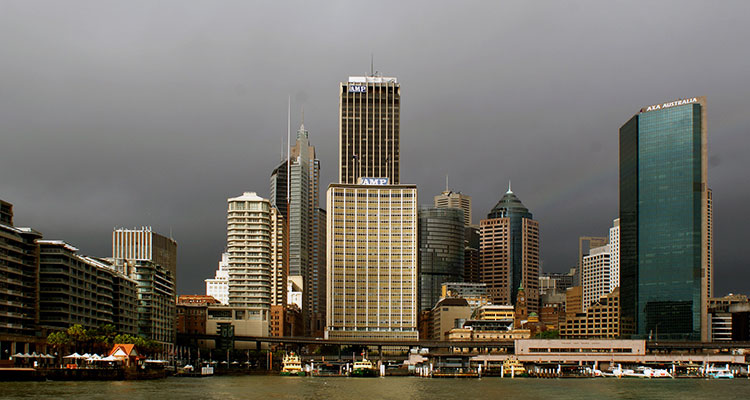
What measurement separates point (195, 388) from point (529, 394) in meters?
62.9

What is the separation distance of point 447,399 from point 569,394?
1293 inches

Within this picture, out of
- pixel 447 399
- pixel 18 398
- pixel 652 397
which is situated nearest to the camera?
pixel 18 398

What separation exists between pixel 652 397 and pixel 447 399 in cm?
3961

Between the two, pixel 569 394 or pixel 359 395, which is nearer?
pixel 359 395

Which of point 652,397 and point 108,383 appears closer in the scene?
point 652,397

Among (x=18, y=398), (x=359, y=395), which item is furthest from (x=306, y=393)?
(x=18, y=398)

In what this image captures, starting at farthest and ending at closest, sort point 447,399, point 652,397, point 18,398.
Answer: point 652,397
point 447,399
point 18,398

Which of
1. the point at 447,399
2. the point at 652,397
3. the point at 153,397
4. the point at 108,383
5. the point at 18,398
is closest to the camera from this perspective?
the point at 18,398

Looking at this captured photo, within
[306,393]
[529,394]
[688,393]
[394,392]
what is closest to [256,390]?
[306,393]

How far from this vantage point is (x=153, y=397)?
151250 mm

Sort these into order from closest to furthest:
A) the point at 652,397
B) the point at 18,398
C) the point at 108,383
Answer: the point at 18,398 → the point at 652,397 → the point at 108,383

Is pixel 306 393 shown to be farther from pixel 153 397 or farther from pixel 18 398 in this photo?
pixel 18 398

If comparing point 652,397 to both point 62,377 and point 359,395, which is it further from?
point 62,377

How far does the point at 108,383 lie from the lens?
191 m
